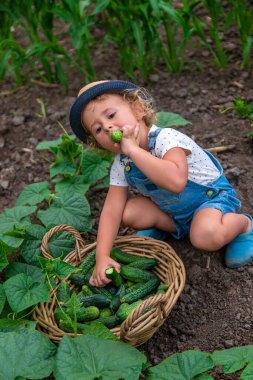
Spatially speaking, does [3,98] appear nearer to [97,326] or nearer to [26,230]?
[26,230]

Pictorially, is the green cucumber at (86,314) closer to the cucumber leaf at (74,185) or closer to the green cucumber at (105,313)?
the green cucumber at (105,313)

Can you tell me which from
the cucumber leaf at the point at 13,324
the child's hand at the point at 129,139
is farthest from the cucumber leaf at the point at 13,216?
the child's hand at the point at 129,139

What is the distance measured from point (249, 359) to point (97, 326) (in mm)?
642

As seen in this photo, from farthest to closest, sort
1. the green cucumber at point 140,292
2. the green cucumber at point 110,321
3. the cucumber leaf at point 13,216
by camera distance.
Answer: the cucumber leaf at point 13,216 → the green cucumber at point 140,292 → the green cucumber at point 110,321

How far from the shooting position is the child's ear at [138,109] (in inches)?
112

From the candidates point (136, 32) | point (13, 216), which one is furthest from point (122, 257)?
point (136, 32)

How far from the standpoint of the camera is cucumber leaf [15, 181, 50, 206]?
344 centimetres

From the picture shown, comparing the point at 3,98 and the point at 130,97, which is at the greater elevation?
the point at 130,97

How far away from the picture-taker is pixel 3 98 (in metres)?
4.76

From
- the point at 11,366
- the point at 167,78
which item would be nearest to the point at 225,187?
the point at 11,366

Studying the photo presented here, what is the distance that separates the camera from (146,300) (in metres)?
2.46

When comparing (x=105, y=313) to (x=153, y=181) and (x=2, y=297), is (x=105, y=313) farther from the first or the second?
(x=153, y=181)

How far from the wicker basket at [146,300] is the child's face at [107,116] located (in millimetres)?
536

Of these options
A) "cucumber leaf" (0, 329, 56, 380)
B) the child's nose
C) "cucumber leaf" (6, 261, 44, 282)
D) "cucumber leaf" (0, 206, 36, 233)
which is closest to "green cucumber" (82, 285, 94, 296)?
"cucumber leaf" (6, 261, 44, 282)
